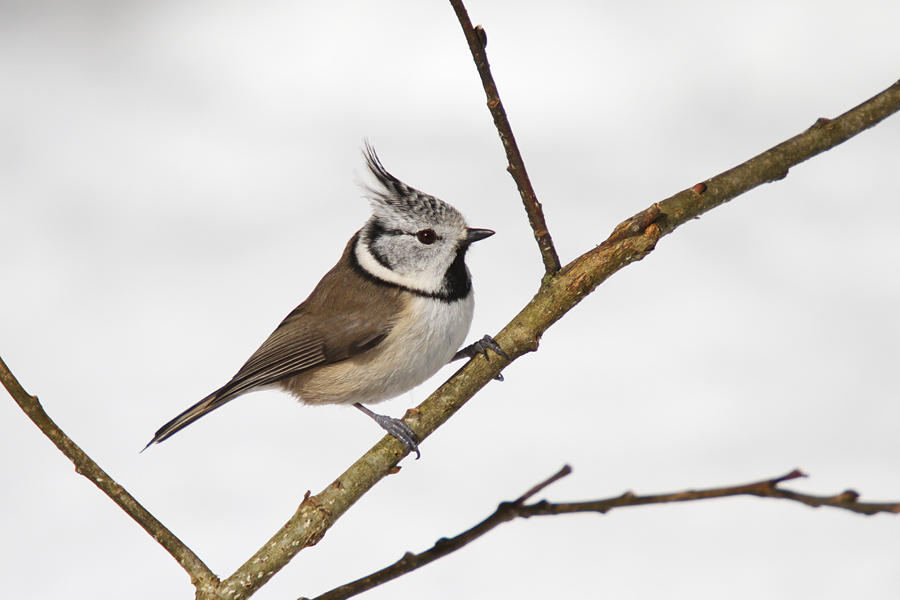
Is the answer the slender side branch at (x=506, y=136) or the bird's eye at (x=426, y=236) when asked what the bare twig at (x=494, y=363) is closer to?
the slender side branch at (x=506, y=136)

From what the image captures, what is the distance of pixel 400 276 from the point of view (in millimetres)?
1694

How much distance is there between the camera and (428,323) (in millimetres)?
1595

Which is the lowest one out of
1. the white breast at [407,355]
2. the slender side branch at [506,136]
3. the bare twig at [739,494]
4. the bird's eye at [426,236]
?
the bare twig at [739,494]

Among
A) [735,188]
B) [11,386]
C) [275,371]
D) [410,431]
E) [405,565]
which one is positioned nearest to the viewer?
[405,565]

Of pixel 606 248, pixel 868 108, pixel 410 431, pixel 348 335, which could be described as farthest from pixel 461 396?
pixel 868 108

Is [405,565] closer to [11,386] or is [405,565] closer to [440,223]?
[11,386]

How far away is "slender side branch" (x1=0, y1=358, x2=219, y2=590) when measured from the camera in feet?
3.26

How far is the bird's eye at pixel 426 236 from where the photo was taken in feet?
5.51

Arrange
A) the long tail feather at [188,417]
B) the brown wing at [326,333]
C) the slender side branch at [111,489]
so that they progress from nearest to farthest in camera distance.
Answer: the slender side branch at [111,489] → the long tail feather at [188,417] → the brown wing at [326,333]

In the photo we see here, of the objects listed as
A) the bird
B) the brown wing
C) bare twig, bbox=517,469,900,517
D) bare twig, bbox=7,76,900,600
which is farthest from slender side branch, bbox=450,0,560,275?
bare twig, bbox=517,469,900,517

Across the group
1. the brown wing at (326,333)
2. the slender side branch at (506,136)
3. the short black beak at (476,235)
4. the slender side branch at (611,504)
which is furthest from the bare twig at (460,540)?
the short black beak at (476,235)

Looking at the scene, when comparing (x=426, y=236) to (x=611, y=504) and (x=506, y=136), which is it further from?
(x=611, y=504)

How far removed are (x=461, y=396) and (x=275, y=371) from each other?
0.66 m

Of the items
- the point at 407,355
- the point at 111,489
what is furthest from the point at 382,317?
the point at 111,489
